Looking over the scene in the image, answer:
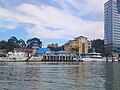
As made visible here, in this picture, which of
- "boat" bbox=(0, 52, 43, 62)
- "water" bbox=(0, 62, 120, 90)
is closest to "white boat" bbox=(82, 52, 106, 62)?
"boat" bbox=(0, 52, 43, 62)

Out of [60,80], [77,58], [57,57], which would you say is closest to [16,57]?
[57,57]

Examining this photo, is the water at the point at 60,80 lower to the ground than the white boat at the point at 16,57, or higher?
lower

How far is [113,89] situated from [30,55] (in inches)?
6647

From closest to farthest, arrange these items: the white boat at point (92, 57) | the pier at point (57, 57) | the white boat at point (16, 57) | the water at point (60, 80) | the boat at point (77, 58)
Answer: the water at point (60, 80), the white boat at point (16, 57), the boat at point (77, 58), the white boat at point (92, 57), the pier at point (57, 57)

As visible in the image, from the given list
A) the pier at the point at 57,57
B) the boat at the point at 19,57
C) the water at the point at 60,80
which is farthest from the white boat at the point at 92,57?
the water at the point at 60,80

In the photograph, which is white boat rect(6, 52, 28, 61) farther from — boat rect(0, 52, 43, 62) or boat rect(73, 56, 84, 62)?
boat rect(73, 56, 84, 62)

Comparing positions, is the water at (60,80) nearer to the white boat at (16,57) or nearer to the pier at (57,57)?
the white boat at (16,57)

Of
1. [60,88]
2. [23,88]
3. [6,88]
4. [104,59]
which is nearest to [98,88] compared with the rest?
[60,88]

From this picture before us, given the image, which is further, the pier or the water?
the pier

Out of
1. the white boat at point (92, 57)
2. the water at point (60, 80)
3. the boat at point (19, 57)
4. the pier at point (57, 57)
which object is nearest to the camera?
the water at point (60, 80)

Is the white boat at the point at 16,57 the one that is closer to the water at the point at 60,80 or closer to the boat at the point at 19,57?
the boat at the point at 19,57

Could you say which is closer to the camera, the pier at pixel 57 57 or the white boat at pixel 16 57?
the white boat at pixel 16 57

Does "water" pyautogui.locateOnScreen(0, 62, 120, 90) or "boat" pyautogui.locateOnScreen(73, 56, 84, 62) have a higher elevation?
"boat" pyautogui.locateOnScreen(73, 56, 84, 62)

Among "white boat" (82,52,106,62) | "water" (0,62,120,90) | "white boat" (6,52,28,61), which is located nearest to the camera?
"water" (0,62,120,90)
